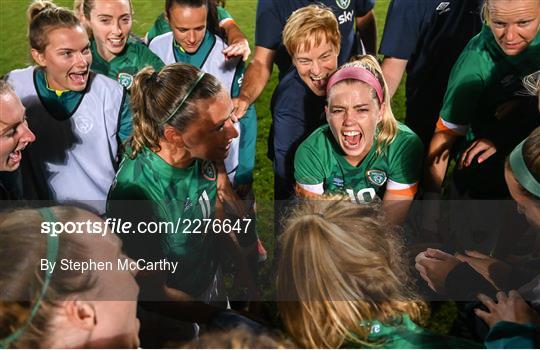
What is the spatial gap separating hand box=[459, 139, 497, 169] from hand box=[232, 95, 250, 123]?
68 centimetres

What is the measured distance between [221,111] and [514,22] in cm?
86

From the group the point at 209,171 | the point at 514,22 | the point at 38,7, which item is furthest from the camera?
the point at 209,171

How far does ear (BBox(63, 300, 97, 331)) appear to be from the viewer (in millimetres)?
1774

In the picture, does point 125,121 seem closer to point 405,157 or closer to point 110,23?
point 110,23

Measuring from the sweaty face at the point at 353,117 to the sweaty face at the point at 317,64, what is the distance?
5cm

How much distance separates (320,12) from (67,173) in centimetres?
90

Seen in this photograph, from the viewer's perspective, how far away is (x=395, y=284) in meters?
1.88

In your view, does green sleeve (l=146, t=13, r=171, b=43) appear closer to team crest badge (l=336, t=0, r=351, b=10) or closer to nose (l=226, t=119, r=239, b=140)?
nose (l=226, t=119, r=239, b=140)

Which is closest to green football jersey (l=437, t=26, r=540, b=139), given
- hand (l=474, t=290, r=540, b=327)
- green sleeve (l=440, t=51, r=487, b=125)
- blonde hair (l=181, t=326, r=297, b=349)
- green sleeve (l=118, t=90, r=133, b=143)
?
green sleeve (l=440, t=51, r=487, b=125)

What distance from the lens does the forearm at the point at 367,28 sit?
1.87 meters

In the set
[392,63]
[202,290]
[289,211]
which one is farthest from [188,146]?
[392,63]

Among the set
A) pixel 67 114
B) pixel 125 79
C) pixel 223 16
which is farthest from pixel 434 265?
pixel 67 114

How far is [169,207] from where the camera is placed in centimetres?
190

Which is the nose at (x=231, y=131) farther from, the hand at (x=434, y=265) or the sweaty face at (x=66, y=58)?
the hand at (x=434, y=265)
